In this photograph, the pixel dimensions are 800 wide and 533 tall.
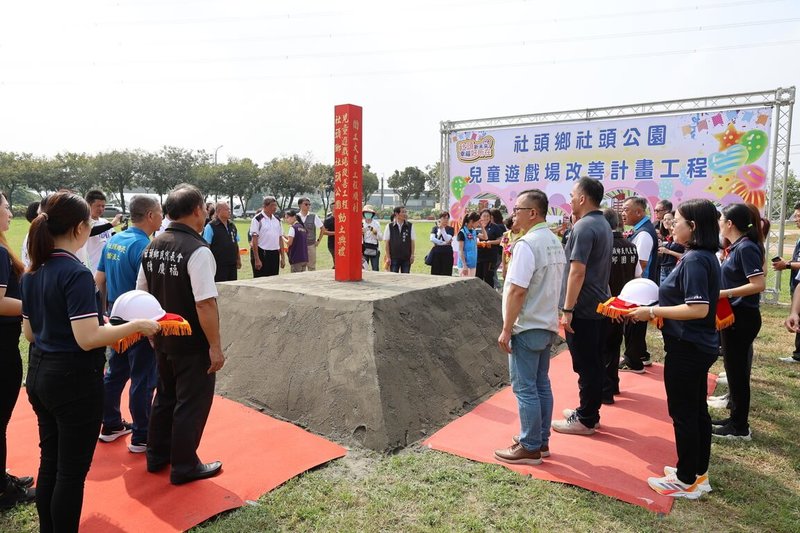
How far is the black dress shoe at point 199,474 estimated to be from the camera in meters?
2.99

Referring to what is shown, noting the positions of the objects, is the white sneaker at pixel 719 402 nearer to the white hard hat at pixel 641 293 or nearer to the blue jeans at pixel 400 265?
the white hard hat at pixel 641 293

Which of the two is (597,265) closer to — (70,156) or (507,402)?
(507,402)

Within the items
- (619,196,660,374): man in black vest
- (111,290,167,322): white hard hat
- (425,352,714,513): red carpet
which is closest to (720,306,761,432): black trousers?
(425,352,714,513): red carpet

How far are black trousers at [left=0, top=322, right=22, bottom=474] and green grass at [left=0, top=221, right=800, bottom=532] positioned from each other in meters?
0.47

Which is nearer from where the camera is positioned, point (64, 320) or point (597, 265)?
point (64, 320)

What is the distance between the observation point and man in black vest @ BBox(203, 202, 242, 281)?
6910 millimetres

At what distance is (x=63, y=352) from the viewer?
7.15 ft

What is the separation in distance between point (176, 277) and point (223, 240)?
4306mm

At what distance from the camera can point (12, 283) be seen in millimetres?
2822

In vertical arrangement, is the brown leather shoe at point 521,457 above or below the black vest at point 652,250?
below

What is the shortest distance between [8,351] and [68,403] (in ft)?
3.20

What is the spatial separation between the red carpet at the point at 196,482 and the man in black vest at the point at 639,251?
3465 millimetres

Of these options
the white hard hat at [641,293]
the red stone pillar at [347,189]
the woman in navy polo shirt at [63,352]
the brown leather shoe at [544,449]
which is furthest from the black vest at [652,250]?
the woman in navy polo shirt at [63,352]

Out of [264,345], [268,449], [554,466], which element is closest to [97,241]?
[264,345]
